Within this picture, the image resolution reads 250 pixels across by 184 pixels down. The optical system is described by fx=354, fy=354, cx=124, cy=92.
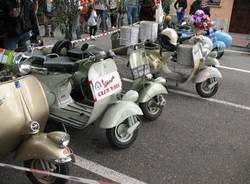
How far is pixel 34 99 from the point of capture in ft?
10.4

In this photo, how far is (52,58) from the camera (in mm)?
3633

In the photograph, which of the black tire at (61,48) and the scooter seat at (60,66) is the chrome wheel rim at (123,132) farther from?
the black tire at (61,48)

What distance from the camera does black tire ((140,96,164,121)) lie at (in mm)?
4733

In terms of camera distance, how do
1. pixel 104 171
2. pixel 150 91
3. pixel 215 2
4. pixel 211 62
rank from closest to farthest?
1. pixel 104 171
2. pixel 150 91
3. pixel 211 62
4. pixel 215 2

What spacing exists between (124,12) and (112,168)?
9.77m

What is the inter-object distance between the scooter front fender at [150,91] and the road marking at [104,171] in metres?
1.18

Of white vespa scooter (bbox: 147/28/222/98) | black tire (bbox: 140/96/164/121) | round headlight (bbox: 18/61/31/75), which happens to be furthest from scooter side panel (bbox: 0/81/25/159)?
white vespa scooter (bbox: 147/28/222/98)

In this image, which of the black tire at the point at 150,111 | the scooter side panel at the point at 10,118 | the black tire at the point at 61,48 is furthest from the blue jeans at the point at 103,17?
the scooter side panel at the point at 10,118

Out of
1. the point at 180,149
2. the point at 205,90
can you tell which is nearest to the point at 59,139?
the point at 180,149

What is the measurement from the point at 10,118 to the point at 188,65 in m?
3.68

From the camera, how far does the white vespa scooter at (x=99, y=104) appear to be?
368cm

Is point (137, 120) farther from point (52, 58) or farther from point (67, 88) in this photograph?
point (52, 58)

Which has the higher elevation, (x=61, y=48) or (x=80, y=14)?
(x=61, y=48)

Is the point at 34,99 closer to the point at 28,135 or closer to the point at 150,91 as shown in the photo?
the point at 28,135
